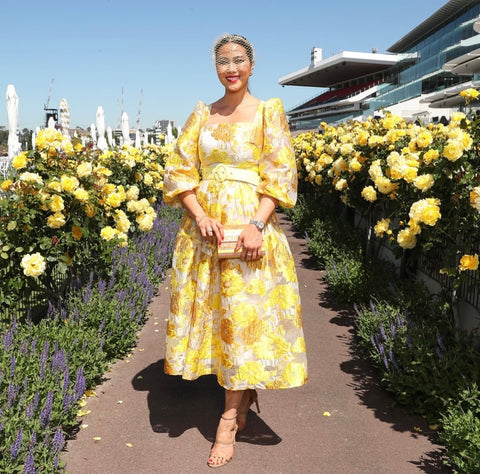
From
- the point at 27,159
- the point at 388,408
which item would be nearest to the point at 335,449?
the point at 388,408

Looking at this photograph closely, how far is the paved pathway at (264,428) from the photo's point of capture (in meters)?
2.77

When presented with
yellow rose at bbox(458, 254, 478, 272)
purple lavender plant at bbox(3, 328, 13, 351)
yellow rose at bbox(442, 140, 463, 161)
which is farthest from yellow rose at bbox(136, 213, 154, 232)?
yellow rose at bbox(458, 254, 478, 272)

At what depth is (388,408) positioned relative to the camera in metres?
3.42

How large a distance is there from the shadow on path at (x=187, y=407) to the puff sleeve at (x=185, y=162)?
1.39 m

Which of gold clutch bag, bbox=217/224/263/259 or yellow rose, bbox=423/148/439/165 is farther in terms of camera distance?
yellow rose, bbox=423/148/439/165

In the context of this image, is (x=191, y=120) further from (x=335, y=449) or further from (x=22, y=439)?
(x=335, y=449)

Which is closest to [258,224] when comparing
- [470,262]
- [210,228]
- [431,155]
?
[210,228]

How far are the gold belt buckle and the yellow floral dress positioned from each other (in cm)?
3

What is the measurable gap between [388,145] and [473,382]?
343cm

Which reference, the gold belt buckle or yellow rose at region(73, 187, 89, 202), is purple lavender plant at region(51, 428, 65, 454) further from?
yellow rose at region(73, 187, 89, 202)

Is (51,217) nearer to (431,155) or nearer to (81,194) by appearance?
(81,194)

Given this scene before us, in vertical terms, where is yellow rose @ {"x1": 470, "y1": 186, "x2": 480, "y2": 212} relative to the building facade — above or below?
below

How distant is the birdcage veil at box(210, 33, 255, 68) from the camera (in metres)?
2.68

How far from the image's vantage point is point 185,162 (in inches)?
111
